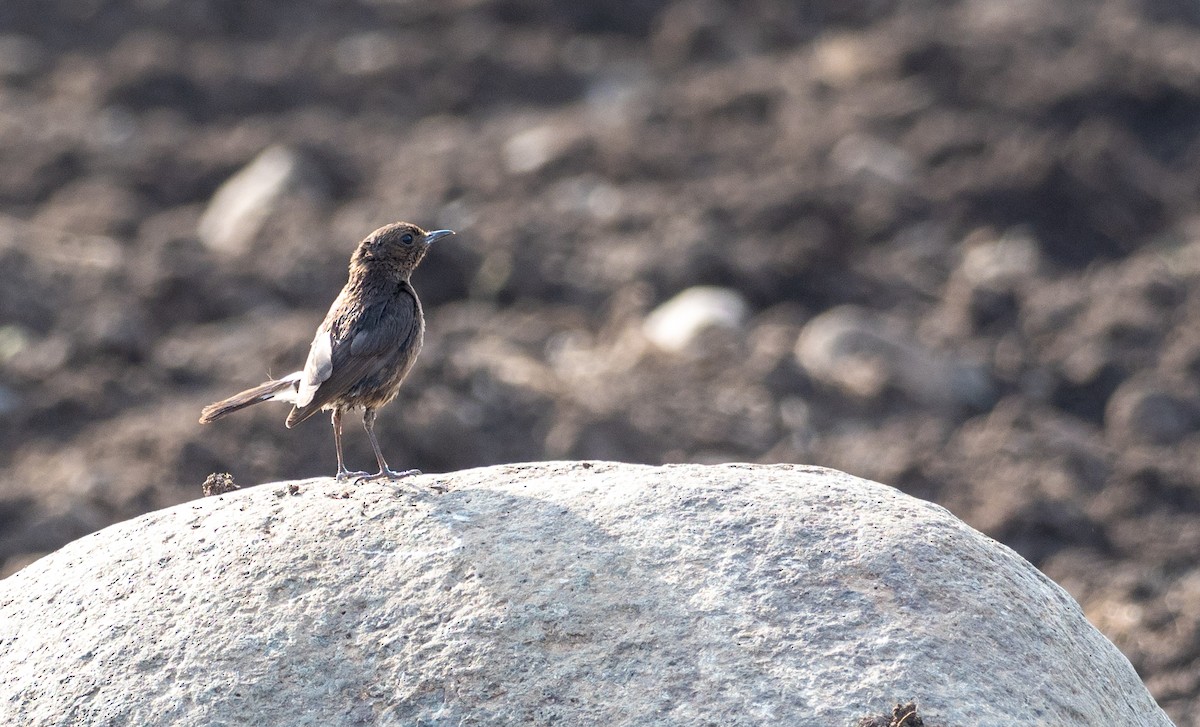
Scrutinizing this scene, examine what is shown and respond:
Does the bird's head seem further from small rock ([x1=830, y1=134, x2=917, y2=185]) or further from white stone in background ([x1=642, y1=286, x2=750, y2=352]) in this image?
small rock ([x1=830, y1=134, x2=917, y2=185])

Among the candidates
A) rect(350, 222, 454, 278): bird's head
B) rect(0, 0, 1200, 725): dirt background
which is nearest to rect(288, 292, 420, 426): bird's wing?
rect(350, 222, 454, 278): bird's head

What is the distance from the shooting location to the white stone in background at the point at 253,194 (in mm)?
13156

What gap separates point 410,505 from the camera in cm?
566

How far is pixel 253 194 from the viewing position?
45.2 ft

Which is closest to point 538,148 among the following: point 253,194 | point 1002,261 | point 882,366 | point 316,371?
point 253,194

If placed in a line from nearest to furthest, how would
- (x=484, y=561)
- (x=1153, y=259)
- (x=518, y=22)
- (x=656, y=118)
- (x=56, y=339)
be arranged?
(x=484, y=561) < (x=56, y=339) < (x=1153, y=259) < (x=656, y=118) < (x=518, y=22)

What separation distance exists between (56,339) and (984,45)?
9.95 m

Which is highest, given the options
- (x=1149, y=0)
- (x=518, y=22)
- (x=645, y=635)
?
(x=645, y=635)

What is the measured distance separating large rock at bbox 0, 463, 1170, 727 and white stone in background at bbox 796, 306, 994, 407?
5.37m

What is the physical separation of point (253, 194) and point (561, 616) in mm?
9439

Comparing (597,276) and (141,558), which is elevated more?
(141,558)

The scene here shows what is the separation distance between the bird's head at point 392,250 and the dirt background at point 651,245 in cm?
275

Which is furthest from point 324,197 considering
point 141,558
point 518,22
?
point 141,558

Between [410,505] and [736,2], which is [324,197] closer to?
[736,2]
